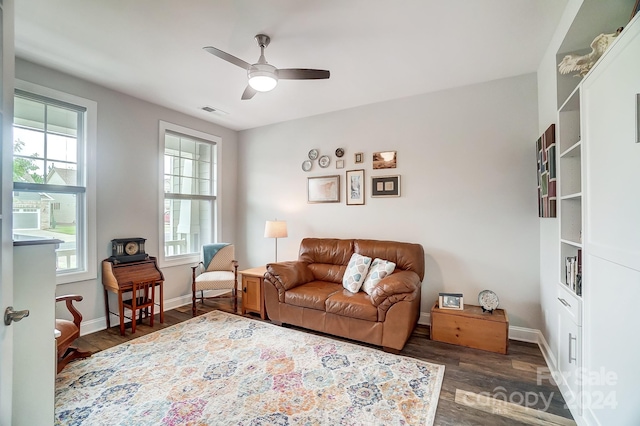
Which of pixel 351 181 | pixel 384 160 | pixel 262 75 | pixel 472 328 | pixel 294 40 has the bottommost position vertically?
pixel 472 328

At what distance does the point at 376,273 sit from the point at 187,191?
316cm

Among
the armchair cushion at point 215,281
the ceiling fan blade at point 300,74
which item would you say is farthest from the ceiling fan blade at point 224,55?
the armchair cushion at point 215,281

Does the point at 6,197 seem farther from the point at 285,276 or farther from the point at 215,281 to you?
the point at 215,281

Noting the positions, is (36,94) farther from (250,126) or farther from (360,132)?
(360,132)

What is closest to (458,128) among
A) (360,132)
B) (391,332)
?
(360,132)

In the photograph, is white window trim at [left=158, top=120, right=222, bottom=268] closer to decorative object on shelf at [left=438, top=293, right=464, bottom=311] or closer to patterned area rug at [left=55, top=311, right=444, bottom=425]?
patterned area rug at [left=55, top=311, right=444, bottom=425]

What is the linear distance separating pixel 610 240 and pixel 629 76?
77cm

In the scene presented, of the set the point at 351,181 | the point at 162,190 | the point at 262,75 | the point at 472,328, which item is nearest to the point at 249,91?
the point at 262,75

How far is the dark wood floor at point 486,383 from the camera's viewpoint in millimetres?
1846

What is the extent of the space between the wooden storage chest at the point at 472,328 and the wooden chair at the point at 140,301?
129 inches

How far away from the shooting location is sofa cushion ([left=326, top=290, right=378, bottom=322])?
278 centimetres

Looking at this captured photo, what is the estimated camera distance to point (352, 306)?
2.86 metres

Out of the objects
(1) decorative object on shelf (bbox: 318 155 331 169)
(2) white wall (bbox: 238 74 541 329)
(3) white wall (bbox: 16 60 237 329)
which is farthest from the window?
(1) decorative object on shelf (bbox: 318 155 331 169)

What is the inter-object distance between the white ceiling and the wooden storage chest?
2.54m
